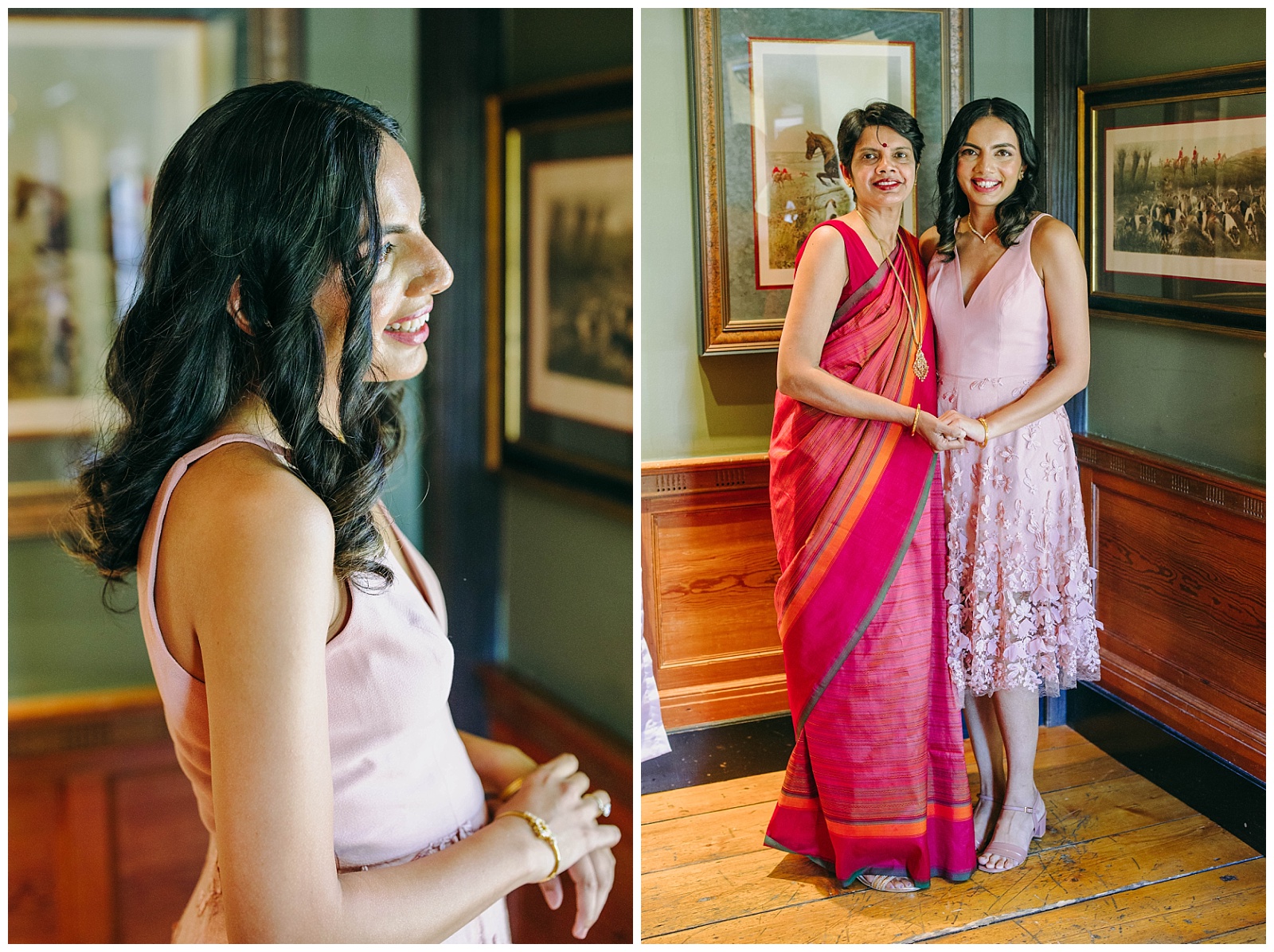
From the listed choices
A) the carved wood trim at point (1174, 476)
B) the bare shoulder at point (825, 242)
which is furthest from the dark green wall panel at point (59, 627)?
the carved wood trim at point (1174, 476)

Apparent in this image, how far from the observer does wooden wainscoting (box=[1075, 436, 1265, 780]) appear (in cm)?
167

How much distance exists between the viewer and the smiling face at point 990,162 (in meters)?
1.57

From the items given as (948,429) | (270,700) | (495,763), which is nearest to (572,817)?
(495,763)

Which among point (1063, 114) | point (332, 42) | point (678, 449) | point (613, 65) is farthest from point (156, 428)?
point (1063, 114)

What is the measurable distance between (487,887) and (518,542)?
553 mm

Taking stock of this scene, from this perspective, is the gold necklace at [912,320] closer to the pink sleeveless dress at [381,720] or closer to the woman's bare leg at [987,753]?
the woman's bare leg at [987,753]

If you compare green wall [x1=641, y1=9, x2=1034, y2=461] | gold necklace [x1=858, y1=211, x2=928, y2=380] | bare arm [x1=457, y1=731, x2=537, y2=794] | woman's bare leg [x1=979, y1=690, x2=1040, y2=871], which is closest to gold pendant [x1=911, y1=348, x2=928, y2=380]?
gold necklace [x1=858, y1=211, x2=928, y2=380]

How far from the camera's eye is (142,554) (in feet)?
3.12

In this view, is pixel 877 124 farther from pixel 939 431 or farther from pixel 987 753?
pixel 987 753

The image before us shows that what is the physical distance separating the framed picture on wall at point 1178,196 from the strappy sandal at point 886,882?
95cm

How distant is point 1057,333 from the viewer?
5.34 feet

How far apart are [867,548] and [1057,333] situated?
44 cm

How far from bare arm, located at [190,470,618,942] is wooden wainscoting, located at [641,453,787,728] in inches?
37.1

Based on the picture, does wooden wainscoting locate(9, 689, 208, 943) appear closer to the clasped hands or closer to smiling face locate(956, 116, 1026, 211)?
the clasped hands
